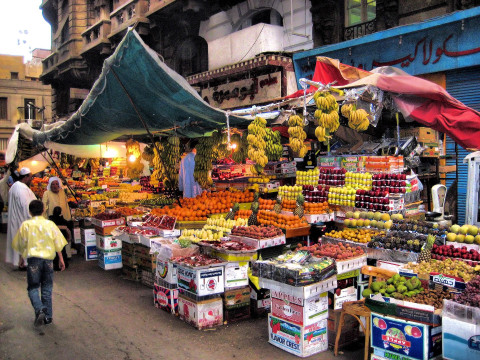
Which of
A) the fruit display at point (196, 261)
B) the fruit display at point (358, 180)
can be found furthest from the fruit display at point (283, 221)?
the fruit display at point (196, 261)

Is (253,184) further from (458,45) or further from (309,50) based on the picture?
(458,45)

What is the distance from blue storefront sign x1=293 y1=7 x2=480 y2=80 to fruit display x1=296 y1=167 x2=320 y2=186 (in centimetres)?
421

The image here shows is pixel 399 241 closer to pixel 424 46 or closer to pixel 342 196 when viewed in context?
pixel 342 196

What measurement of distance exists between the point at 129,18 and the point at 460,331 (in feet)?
67.6

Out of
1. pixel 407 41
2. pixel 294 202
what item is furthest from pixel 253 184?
pixel 407 41

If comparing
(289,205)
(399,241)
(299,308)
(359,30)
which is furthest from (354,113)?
(359,30)

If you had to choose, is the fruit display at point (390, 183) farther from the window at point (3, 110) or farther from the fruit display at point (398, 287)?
the window at point (3, 110)

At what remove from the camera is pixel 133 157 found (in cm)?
1275

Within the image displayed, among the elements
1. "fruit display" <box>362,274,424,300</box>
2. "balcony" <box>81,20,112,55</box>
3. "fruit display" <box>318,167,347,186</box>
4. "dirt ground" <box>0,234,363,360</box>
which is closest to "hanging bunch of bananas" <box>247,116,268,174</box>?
"fruit display" <box>318,167,347,186</box>

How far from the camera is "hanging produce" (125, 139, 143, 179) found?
40.7 ft

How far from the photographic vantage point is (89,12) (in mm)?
27094

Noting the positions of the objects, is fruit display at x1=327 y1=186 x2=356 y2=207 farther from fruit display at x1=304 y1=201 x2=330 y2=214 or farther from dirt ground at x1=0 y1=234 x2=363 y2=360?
dirt ground at x1=0 y1=234 x2=363 y2=360

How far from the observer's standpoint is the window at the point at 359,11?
12.3 metres

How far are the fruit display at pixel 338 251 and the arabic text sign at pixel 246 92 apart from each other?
340 inches
